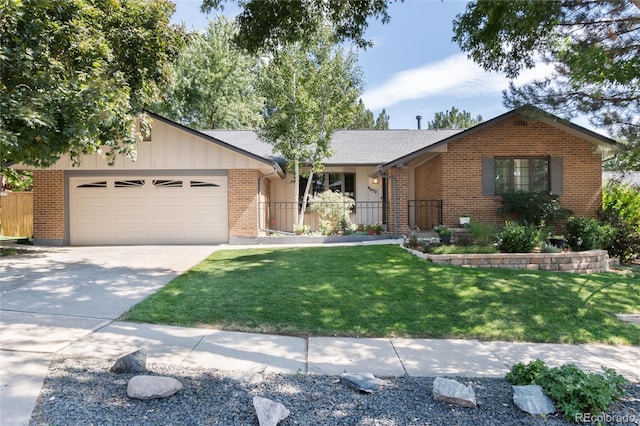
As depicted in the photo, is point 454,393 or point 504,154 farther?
point 504,154

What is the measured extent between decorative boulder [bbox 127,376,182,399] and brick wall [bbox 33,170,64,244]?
12.1m

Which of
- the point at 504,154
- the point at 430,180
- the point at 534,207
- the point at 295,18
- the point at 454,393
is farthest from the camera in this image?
the point at 430,180

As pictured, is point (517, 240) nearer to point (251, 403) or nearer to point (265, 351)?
point (265, 351)

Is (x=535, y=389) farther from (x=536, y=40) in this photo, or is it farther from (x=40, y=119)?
(x=536, y=40)

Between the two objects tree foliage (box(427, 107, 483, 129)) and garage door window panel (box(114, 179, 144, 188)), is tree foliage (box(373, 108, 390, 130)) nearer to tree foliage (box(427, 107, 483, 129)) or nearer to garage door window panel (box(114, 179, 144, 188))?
tree foliage (box(427, 107, 483, 129))

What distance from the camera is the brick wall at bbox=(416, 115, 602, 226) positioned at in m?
12.3

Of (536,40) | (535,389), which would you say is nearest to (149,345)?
(535,389)

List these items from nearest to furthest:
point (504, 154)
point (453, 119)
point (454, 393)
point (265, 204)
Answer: point (454, 393), point (504, 154), point (265, 204), point (453, 119)

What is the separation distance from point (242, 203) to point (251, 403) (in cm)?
1021

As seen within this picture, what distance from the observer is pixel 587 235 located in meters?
10.4

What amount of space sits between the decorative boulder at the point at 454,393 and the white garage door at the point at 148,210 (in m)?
10.7

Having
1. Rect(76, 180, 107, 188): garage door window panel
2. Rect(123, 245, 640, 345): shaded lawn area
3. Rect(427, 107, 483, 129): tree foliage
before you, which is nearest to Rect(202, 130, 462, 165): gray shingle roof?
Rect(76, 180, 107, 188): garage door window panel

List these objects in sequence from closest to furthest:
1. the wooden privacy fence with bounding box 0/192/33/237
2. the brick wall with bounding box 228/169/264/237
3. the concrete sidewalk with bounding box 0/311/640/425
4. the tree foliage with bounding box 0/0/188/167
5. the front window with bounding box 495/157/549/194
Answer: the concrete sidewalk with bounding box 0/311/640/425, the tree foliage with bounding box 0/0/188/167, the front window with bounding box 495/157/549/194, the brick wall with bounding box 228/169/264/237, the wooden privacy fence with bounding box 0/192/33/237

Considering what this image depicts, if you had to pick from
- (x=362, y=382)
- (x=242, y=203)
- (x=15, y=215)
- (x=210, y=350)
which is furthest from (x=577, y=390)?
(x=15, y=215)
